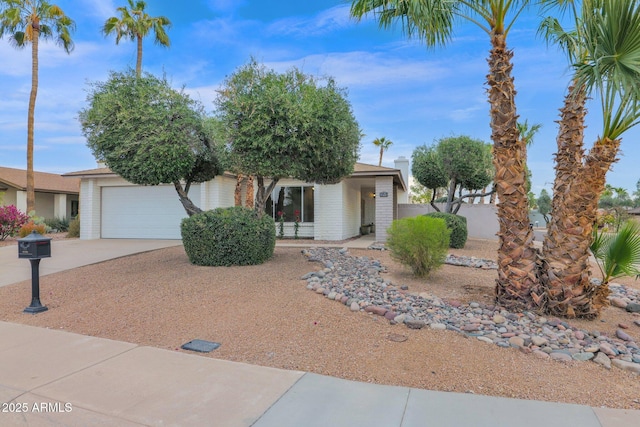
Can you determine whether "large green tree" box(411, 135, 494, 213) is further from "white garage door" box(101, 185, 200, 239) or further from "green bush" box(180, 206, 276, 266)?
"green bush" box(180, 206, 276, 266)

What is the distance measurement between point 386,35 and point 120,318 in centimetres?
653

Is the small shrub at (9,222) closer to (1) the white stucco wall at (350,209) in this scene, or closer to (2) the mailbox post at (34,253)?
(2) the mailbox post at (34,253)

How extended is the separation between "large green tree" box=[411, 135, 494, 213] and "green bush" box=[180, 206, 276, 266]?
10295 mm

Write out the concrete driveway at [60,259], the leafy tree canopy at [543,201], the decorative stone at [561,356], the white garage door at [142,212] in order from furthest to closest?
the leafy tree canopy at [543,201], the white garage door at [142,212], the concrete driveway at [60,259], the decorative stone at [561,356]

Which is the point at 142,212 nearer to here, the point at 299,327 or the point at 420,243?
the point at 420,243

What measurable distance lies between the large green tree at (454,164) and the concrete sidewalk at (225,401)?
13.7 meters

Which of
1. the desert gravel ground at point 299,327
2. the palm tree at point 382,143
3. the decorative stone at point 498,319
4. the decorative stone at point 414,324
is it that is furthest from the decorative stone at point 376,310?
the palm tree at point 382,143

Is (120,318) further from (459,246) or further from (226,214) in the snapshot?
(459,246)

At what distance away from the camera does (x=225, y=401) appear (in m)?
3.16

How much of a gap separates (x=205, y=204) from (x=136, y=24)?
1162cm

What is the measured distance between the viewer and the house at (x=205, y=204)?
15.1 m

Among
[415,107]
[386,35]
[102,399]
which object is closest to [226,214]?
[386,35]

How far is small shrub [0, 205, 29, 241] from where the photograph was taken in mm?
16359

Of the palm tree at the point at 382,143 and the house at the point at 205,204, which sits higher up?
the palm tree at the point at 382,143
